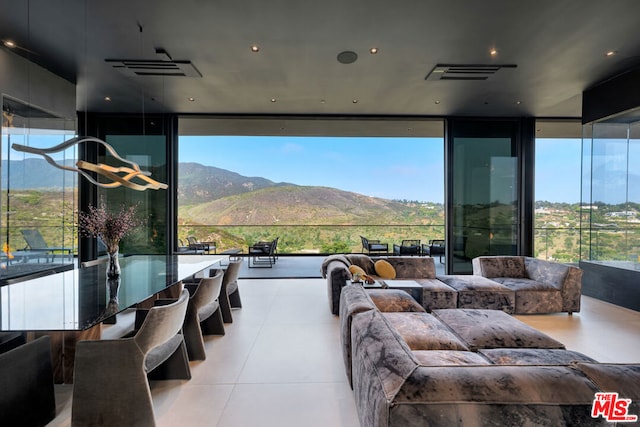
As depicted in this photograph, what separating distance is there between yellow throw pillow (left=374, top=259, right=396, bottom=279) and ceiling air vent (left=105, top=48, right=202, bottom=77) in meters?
3.73

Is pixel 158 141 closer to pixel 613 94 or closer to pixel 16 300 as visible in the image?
pixel 16 300

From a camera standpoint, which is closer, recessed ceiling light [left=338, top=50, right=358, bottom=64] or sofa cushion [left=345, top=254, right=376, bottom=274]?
recessed ceiling light [left=338, top=50, right=358, bottom=64]

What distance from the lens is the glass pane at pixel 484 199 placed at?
18.3ft

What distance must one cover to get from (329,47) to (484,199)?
4286mm

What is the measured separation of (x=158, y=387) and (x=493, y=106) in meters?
6.22

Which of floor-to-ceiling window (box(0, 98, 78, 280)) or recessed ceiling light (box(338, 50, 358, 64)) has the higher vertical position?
recessed ceiling light (box(338, 50, 358, 64))

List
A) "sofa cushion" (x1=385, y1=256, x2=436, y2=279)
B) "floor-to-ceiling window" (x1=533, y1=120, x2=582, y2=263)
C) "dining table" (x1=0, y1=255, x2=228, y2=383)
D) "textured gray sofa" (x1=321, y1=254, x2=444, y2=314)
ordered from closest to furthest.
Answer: "dining table" (x1=0, y1=255, x2=228, y2=383)
"textured gray sofa" (x1=321, y1=254, x2=444, y2=314)
"sofa cushion" (x1=385, y1=256, x2=436, y2=279)
"floor-to-ceiling window" (x1=533, y1=120, x2=582, y2=263)

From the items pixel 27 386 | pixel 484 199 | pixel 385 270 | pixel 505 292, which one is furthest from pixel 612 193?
pixel 27 386

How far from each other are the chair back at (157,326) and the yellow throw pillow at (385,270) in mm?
2884

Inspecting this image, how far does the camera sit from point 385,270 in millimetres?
4023

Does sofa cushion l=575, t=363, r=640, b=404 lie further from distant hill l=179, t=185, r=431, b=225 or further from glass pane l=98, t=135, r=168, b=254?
distant hill l=179, t=185, r=431, b=225

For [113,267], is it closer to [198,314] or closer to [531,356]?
[198,314]

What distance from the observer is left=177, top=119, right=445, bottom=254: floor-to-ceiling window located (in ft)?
31.1

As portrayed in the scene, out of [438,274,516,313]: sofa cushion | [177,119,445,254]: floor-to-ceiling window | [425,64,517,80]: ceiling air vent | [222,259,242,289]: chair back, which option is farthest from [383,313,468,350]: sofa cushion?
[177,119,445,254]: floor-to-ceiling window
